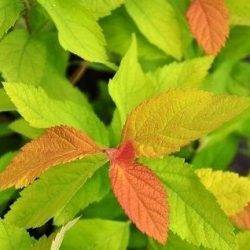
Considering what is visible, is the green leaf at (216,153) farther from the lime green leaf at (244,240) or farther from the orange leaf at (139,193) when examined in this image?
the orange leaf at (139,193)

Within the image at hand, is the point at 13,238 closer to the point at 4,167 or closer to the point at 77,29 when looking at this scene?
the point at 4,167

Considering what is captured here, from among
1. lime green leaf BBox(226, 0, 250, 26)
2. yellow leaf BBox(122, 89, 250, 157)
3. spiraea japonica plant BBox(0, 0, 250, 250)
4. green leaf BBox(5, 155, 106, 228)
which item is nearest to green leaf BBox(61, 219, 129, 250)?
spiraea japonica plant BBox(0, 0, 250, 250)

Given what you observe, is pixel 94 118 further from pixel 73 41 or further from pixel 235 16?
pixel 235 16

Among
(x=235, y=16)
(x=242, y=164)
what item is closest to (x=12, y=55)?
(x=235, y=16)

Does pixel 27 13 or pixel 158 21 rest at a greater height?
pixel 27 13

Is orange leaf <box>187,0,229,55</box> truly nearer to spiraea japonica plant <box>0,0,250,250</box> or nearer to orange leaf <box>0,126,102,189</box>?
spiraea japonica plant <box>0,0,250,250</box>

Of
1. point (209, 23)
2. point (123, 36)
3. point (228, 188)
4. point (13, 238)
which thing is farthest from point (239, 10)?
point (13, 238)
